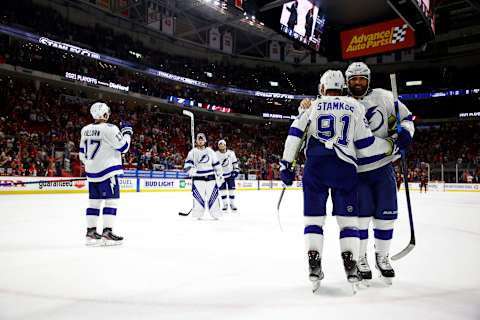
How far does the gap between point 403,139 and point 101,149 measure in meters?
3.41

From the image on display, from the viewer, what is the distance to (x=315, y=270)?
2.67 meters

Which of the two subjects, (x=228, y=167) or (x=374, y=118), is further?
(x=228, y=167)

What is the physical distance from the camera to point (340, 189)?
8.96ft

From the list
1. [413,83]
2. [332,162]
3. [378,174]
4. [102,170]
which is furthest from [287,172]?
[413,83]

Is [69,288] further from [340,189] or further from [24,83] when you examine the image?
[24,83]

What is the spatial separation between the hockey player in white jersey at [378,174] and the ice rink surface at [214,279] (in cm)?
29

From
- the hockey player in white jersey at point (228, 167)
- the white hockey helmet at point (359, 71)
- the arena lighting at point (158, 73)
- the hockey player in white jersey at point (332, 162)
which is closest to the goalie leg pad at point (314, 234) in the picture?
the hockey player in white jersey at point (332, 162)

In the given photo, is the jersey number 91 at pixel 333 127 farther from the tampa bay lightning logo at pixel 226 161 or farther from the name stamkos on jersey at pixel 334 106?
the tampa bay lightning logo at pixel 226 161

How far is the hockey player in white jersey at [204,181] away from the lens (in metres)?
7.53

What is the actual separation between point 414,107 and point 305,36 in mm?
25867

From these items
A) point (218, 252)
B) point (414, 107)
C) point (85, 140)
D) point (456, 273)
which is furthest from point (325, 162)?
point (414, 107)

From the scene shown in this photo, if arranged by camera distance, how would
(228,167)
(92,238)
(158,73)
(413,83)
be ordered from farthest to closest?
(413,83)
(158,73)
(228,167)
(92,238)

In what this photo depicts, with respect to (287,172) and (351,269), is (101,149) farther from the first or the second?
(351,269)

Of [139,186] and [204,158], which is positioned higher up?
[204,158]
